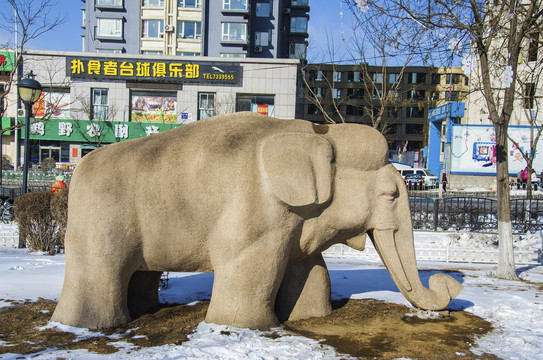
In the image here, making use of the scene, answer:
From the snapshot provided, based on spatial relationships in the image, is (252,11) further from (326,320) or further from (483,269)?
(326,320)

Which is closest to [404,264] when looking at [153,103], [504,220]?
[504,220]

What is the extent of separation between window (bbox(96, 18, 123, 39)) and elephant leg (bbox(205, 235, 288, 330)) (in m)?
37.2

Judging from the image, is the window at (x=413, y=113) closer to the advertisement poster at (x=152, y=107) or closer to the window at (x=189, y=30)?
the window at (x=189, y=30)

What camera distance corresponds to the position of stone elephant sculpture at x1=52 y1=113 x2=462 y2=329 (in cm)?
430

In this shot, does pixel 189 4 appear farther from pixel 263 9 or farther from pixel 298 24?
pixel 298 24

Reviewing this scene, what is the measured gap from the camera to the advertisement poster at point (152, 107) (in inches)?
1297

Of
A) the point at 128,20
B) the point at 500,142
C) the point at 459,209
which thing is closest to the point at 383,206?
the point at 500,142

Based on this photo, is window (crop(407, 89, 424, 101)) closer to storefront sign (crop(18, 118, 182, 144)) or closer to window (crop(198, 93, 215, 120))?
window (crop(198, 93, 215, 120))

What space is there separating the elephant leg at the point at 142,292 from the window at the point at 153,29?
3577 centimetres

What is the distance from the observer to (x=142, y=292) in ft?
16.9

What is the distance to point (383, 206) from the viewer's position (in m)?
4.80

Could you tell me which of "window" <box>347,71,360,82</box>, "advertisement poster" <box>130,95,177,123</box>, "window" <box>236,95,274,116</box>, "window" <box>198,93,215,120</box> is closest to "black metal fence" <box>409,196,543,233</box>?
"window" <box>236,95,274,116</box>

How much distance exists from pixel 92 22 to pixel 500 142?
1461 inches

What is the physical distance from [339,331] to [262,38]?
3832 cm
